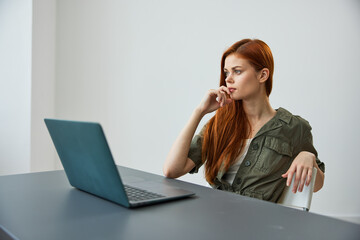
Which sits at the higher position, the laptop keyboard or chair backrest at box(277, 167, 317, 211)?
the laptop keyboard

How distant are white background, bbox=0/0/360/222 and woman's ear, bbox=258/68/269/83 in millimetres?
1511

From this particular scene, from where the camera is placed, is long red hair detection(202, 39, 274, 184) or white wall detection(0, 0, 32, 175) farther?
white wall detection(0, 0, 32, 175)

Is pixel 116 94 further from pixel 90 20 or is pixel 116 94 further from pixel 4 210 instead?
pixel 4 210

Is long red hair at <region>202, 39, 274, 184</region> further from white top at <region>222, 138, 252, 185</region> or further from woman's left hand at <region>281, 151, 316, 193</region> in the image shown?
woman's left hand at <region>281, 151, 316, 193</region>

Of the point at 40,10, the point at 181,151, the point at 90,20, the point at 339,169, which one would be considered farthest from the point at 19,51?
the point at 339,169

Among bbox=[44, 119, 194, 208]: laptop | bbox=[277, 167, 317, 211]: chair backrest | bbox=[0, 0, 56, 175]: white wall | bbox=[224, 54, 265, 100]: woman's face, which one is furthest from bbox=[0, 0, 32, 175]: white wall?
bbox=[277, 167, 317, 211]: chair backrest

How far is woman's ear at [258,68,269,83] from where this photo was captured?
1394 mm

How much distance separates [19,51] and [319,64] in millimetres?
2316

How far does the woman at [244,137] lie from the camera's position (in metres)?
1.29

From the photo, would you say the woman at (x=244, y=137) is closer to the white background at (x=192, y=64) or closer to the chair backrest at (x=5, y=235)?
the chair backrest at (x=5, y=235)

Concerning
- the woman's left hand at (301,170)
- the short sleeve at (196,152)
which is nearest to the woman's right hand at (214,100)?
the short sleeve at (196,152)

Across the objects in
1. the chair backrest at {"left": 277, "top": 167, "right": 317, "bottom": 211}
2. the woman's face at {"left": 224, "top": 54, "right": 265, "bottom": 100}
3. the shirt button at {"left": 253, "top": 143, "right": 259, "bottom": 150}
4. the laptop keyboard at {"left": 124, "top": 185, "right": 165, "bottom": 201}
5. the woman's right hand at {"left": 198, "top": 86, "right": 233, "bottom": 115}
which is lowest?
the chair backrest at {"left": 277, "top": 167, "right": 317, "bottom": 211}

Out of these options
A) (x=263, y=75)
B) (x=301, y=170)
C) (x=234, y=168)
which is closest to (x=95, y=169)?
(x=301, y=170)

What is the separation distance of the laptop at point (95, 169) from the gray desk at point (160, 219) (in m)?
0.02
